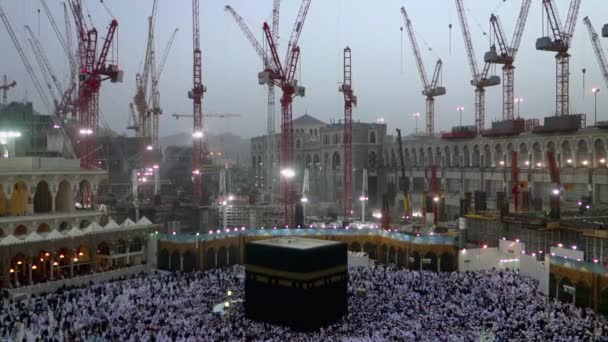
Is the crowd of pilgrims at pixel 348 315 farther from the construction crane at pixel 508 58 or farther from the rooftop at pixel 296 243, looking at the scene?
the construction crane at pixel 508 58

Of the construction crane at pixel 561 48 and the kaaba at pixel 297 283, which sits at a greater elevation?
the construction crane at pixel 561 48

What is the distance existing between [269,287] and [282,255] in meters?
1.31

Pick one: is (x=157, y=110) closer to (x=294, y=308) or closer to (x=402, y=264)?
(x=402, y=264)

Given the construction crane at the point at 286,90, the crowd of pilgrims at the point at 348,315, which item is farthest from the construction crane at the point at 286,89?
the crowd of pilgrims at the point at 348,315

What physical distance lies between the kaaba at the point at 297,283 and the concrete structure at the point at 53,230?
32.8 feet

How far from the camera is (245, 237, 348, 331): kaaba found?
66.3ft

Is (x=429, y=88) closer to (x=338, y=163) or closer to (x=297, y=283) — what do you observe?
(x=338, y=163)

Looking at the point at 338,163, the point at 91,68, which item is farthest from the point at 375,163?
the point at 91,68

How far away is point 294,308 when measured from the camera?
20.3m

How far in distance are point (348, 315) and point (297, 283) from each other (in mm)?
2502

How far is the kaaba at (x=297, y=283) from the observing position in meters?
20.2

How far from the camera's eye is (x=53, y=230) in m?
26.7

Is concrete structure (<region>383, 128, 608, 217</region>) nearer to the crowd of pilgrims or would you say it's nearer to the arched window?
the arched window

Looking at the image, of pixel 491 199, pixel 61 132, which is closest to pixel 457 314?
pixel 491 199
